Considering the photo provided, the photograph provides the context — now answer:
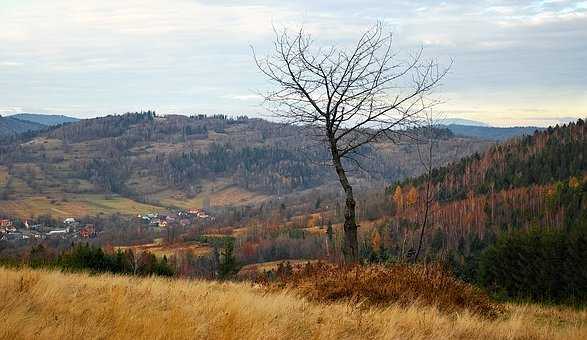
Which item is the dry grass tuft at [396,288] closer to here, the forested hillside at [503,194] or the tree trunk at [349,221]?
the tree trunk at [349,221]

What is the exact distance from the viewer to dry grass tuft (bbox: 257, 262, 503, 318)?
11062 mm

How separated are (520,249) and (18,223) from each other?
167 m

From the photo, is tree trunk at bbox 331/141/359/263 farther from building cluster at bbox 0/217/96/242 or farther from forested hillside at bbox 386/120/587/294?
building cluster at bbox 0/217/96/242

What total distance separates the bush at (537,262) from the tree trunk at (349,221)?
1138 inches

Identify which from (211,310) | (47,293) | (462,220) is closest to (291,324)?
(211,310)

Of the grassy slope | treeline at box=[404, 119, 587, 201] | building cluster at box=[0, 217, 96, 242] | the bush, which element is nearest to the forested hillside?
treeline at box=[404, 119, 587, 201]

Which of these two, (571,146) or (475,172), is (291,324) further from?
(475,172)

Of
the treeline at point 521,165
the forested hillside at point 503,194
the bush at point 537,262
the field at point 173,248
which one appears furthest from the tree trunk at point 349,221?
the treeline at point 521,165

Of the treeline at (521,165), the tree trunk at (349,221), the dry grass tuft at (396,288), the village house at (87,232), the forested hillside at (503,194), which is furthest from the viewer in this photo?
the village house at (87,232)

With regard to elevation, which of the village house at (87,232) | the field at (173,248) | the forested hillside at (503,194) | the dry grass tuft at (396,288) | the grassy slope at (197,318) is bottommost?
the village house at (87,232)

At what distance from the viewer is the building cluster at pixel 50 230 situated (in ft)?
505

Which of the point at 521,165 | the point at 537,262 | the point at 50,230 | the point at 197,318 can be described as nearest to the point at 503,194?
the point at 521,165

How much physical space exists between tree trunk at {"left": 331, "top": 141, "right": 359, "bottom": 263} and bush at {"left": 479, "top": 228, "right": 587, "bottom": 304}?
28.9 metres

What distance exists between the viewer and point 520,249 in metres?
46.1
